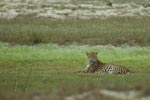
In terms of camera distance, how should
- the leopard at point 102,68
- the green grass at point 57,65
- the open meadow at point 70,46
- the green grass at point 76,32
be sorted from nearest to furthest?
the open meadow at point 70,46 < the green grass at point 57,65 < the leopard at point 102,68 < the green grass at point 76,32

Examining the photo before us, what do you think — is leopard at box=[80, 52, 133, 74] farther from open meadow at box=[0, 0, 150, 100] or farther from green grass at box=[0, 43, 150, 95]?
open meadow at box=[0, 0, 150, 100]

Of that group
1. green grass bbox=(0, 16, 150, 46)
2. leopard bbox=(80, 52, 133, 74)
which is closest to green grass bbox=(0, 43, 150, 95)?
leopard bbox=(80, 52, 133, 74)

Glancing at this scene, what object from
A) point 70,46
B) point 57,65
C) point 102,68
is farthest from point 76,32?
point 102,68

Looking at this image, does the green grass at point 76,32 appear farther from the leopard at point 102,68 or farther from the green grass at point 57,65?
the leopard at point 102,68

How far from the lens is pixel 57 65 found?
28344mm

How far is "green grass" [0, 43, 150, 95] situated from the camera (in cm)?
2030

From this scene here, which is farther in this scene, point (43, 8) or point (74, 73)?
point (43, 8)

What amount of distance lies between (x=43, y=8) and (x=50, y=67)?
28919 mm

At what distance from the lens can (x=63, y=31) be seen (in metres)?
43.1

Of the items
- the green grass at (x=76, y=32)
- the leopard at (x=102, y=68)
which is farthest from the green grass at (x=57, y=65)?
the green grass at (x=76, y=32)

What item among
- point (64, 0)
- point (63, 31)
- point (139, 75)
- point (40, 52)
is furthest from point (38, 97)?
point (64, 0)

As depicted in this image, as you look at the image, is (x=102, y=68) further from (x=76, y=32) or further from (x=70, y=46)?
(x=76, y=32)

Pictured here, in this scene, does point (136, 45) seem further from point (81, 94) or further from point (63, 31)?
point (81, 94)

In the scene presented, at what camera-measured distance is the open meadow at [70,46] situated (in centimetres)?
842
